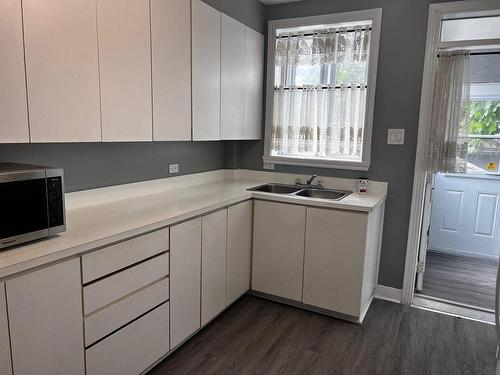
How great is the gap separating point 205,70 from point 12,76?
1.38 metres

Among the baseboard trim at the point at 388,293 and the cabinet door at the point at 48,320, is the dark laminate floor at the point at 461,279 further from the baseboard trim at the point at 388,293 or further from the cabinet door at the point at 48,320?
the cabinet door at the point at 48,320

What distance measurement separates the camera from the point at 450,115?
2.76 meters

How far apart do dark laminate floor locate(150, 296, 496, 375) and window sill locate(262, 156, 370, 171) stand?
1.18 metres

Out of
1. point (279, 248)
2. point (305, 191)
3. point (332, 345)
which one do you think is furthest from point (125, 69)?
point (332, 345)

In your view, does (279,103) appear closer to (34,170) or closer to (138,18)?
(138,18)

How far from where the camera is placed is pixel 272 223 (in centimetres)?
287

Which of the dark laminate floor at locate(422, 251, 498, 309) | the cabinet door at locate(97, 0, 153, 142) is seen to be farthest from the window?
the cabinet door at locate(97, 0, 153, 142)

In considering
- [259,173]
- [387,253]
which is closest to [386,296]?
[387,253]

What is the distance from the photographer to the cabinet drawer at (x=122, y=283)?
5.31 feet

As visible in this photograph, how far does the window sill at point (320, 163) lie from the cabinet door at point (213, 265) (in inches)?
41.7

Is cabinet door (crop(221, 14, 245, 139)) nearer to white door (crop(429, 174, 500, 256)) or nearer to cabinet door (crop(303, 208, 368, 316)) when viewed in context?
cabinet door (crop(303, 208, 368, 316))

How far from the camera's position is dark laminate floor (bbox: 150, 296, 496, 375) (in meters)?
2.19

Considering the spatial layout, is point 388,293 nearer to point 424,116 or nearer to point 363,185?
point 363,185

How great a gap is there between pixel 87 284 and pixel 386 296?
2476 millimetres
